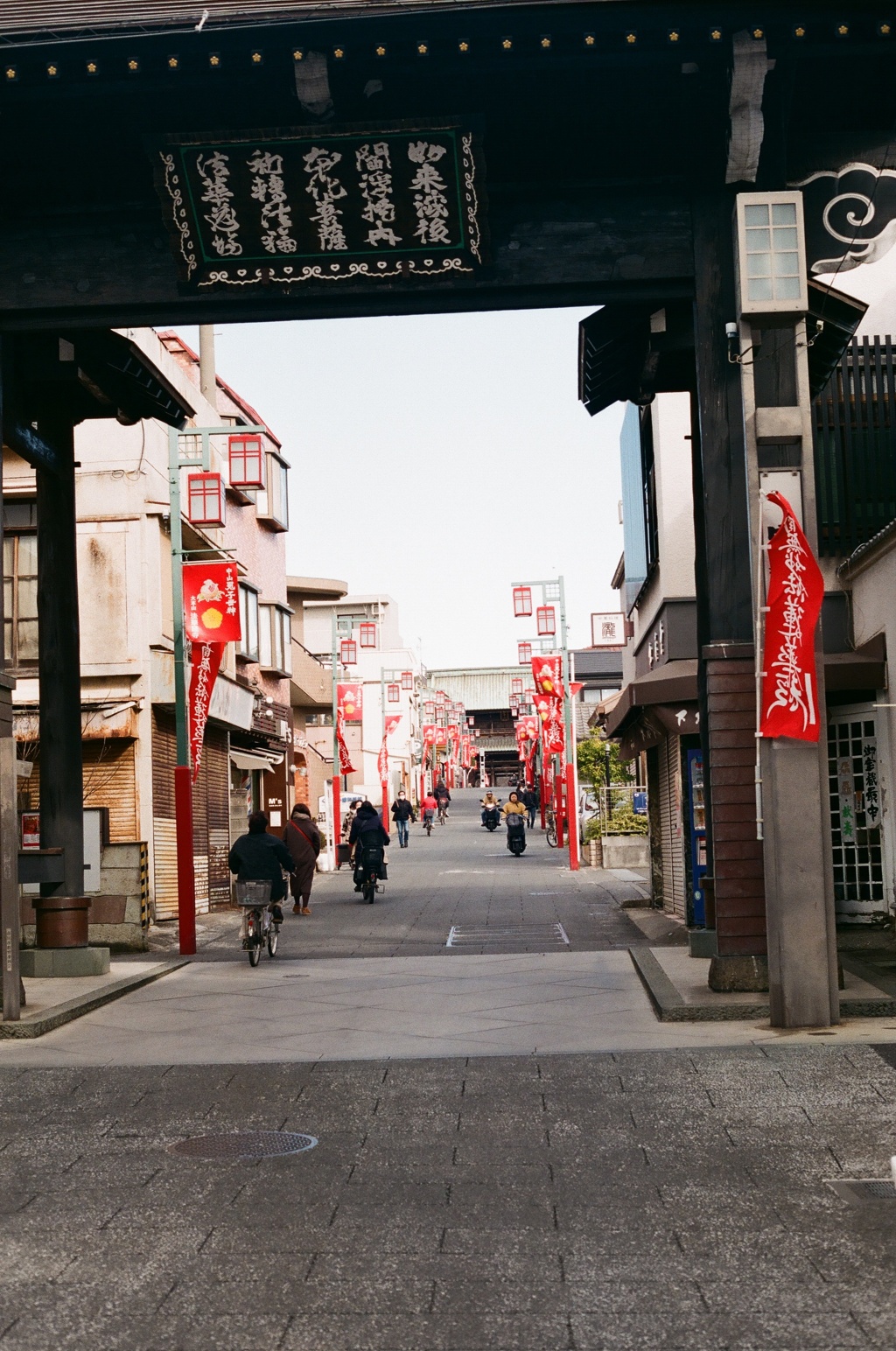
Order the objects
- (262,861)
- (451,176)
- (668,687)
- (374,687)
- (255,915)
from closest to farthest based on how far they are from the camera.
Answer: (451,176)
(255,915)
(262,861)
(668,687)
(374,687)

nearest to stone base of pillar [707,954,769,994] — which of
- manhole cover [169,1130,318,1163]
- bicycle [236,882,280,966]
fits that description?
manhole cover [169,1130,318,1163]

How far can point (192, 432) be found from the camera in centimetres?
2131

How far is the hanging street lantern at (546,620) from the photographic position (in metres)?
44.9

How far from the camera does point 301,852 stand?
26125 millimetres

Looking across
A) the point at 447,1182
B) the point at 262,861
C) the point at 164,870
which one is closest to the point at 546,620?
the point at 164,870

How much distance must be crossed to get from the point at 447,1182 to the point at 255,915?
427 inches

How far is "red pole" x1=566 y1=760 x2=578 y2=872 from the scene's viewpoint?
35594 mm

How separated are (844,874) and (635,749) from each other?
468 centimetres

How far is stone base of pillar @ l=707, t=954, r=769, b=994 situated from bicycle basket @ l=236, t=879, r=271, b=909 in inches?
273

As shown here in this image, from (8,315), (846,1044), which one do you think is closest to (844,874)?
(846,1044)

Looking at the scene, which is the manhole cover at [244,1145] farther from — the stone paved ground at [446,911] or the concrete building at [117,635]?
the concrete building at [117,635]

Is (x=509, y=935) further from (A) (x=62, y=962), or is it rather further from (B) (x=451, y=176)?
(B) (x=451, y=176)

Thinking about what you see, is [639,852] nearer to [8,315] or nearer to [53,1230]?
[8,315]

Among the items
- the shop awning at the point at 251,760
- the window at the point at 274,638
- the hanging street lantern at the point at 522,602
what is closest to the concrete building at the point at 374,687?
the hanging street lantern at the point at 522,602
